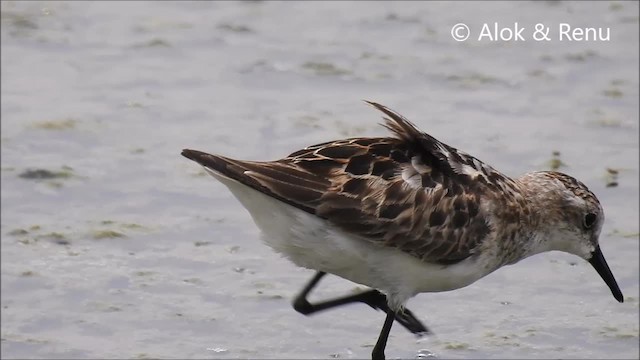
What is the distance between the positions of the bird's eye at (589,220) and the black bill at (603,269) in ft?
0.85

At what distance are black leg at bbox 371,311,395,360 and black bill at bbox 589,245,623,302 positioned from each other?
1.40 meters

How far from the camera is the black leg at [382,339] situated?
29.0 feet

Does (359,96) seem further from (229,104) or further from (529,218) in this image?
(529,218)

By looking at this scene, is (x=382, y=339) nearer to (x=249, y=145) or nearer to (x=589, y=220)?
(x=589, y=220)

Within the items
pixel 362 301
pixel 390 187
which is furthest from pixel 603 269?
pixel 390 187

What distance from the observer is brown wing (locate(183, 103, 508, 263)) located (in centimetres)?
813

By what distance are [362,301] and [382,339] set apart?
303mm

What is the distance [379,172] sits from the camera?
840 centimetres

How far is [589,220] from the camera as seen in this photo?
30.6 ft

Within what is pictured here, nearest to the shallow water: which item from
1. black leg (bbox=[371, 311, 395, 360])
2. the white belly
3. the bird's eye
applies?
black leg (bbox=[371, 311, 395, 360])

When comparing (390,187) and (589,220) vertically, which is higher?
(390,187)

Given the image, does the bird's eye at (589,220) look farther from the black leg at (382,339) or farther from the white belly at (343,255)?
the black leg at (382,339)

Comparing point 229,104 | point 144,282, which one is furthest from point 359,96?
point 144,282

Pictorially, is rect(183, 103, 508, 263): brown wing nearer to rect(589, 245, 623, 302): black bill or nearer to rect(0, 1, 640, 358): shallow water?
rect(589, 245, 623, 302): black bill
